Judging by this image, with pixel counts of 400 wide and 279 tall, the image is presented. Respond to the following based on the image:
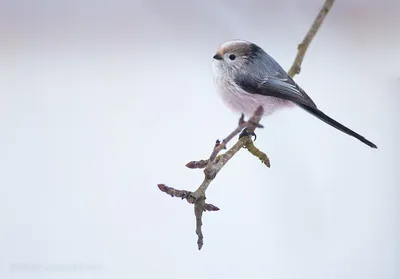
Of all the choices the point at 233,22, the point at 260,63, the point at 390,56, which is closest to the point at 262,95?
the point at 260,63

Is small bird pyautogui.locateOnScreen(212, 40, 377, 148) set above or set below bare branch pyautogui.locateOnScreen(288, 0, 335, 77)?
below

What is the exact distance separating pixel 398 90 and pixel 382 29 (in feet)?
0.33

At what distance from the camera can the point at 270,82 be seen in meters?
0.57

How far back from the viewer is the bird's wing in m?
0.56

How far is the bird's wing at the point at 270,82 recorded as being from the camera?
562mm

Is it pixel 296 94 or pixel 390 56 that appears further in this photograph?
pixel 390 56

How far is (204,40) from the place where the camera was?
2.30ft

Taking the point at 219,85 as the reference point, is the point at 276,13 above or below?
above

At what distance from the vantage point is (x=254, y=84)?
23.0 inches

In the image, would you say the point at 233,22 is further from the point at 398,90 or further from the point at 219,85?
the point at 398,90

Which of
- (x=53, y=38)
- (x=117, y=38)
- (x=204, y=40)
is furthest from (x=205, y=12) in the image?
(x=53, y=38)

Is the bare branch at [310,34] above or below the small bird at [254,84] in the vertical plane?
above

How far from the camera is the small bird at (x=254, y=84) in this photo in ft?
1.84

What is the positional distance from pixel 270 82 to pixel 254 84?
0.02 metres
